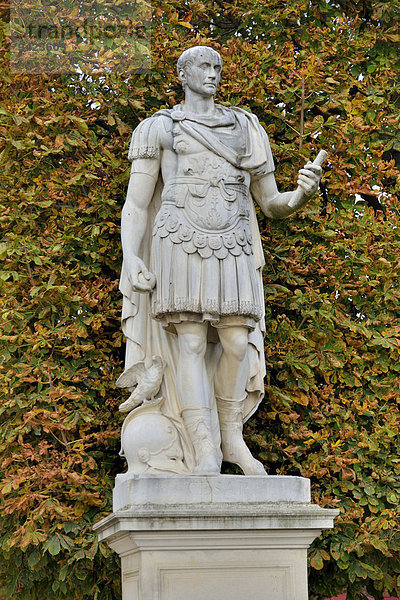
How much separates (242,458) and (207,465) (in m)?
0.33

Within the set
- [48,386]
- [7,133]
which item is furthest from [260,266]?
[7,133]

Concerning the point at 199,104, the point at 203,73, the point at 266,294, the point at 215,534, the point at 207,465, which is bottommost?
the point at 215,534

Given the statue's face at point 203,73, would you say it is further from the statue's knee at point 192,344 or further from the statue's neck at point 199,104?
the statue's knee at point 192,344

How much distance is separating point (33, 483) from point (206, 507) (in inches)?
80.1

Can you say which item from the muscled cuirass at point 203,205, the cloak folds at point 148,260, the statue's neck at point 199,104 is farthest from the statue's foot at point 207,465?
the statue's neck at point 199,104

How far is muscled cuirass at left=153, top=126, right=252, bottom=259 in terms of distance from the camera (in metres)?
6.05

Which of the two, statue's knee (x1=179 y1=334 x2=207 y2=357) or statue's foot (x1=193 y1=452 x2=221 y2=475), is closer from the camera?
statue's foot (x1=193 y1=452 x2=221 y2=475)

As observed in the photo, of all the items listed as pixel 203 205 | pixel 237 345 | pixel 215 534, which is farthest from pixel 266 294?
pixel 215 534

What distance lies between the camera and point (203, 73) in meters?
6.32

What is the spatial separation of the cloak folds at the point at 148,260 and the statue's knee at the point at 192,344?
218 mm

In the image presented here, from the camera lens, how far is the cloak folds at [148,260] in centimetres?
628

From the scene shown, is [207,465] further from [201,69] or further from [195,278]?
[201,69]

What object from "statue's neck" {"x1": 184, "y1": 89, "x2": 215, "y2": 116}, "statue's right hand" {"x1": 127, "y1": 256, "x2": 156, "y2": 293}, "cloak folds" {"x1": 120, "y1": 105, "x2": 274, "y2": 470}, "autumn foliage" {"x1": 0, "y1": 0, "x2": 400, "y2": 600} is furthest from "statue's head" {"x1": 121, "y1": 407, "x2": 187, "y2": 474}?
"statue's neck" {"x1": 184, "y1": 89, "x2": 215, "y2": 116}

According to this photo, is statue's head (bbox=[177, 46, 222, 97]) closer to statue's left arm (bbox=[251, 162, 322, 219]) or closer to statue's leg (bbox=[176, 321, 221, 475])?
statue's left arm (bbox=[251, 162, 322, 219])
